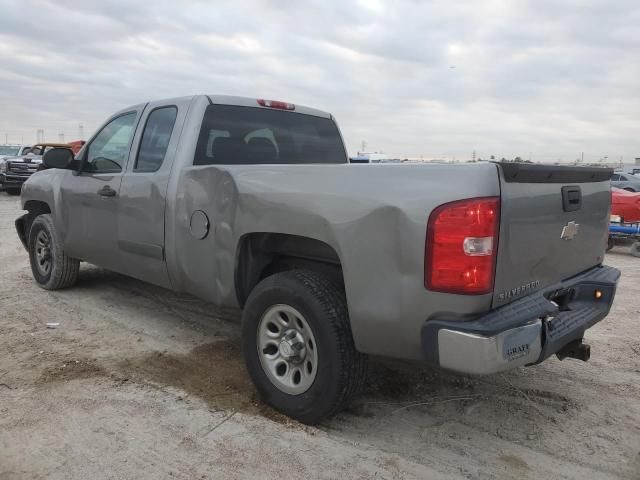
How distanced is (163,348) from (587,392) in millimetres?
3170

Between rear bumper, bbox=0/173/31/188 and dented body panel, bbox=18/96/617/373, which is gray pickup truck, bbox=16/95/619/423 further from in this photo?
rear bumper, bbox=0/173/31/188

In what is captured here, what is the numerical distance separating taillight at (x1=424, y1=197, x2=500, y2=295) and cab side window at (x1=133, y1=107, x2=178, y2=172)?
8.27 ft

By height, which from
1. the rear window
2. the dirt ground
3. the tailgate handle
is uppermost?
A: the rear window

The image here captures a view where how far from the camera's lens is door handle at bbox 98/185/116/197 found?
178 inches

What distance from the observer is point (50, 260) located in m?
5.86

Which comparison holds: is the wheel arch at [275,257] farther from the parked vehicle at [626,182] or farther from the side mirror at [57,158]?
the parked vehicle at [626,182]

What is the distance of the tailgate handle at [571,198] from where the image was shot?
2932 mm

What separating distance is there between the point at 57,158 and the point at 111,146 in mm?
517

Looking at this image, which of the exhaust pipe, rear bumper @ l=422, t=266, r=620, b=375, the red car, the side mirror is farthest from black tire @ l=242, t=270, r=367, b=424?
the red car

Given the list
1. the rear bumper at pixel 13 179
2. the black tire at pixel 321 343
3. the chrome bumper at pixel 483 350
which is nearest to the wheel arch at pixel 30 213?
the black tire at pixel 321 343

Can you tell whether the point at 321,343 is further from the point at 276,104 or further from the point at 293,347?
the point at 276,104

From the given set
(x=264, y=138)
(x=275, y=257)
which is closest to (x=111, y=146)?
(x=264, y=138)

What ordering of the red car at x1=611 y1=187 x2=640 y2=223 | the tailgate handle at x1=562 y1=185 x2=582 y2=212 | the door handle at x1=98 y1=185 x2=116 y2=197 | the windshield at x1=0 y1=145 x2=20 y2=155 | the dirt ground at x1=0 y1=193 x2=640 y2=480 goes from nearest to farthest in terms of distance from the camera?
the dirt ground at x1=0 y1=193 x2=640 y2=480 → the tailgate handle at x1=562 y1=185 x2=582 y2=212 → the door handle at x1=98 y1=185 x2=116 y2=197 → the red car at x1=611 y1=187 x2=640 y2=223 → the windshield at x1=0 y1=145 x2=20 y2=155

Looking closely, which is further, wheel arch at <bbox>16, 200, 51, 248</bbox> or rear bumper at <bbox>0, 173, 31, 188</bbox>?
rear bumper at <bbox>0, 173, 31, 188</bbox>
